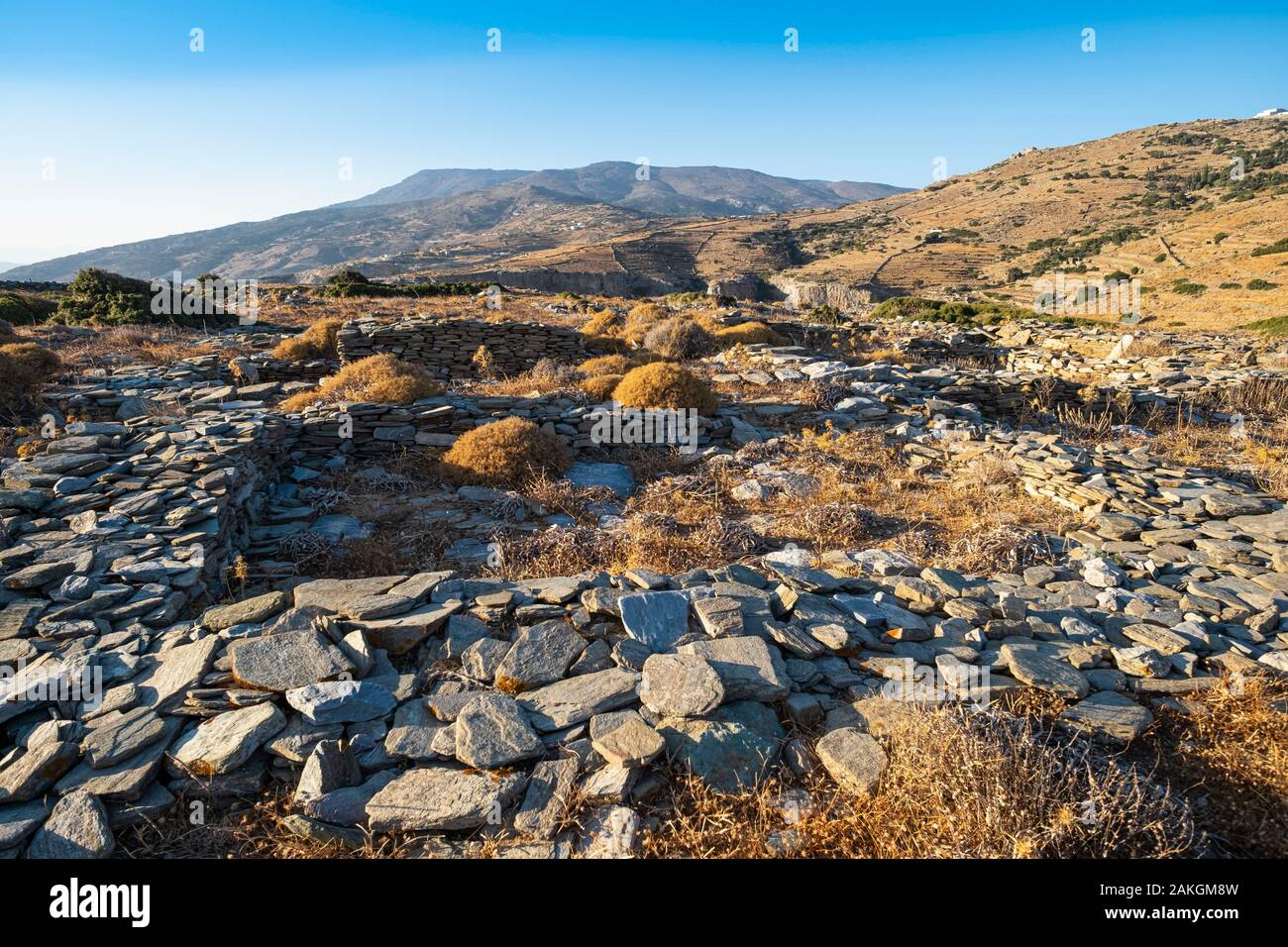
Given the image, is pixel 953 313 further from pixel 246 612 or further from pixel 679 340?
pixel 246 612

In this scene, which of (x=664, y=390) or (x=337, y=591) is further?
(x=664, y=390)

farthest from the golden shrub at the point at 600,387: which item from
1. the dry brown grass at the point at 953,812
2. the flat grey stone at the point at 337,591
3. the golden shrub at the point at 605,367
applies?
the dry brown grass at the point at 953,812

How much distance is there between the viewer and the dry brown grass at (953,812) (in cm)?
254

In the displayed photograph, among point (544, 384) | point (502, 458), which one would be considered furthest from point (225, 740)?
point (544, 384)

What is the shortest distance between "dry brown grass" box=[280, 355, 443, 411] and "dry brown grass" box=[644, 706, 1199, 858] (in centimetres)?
812

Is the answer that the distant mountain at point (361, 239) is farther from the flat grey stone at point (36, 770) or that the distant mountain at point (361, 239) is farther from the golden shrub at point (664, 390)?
the flat grey stone at point (36, 770)

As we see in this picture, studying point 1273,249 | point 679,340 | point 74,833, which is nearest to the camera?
point 74,833

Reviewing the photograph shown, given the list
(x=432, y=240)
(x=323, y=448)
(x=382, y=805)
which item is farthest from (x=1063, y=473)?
(x=432, y=240)

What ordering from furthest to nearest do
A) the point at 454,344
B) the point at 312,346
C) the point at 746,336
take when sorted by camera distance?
1. the point at 746,336
2. the point at 312,346
3. the point at 454,344

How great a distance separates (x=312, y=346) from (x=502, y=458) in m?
10.9

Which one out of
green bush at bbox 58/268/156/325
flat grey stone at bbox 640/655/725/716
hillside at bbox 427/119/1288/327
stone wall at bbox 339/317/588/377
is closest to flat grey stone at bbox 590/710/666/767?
flat grey stone at bbox 640/655/725/716

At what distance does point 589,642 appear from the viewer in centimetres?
383

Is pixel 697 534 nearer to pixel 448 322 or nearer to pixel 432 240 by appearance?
pixel 448 322
